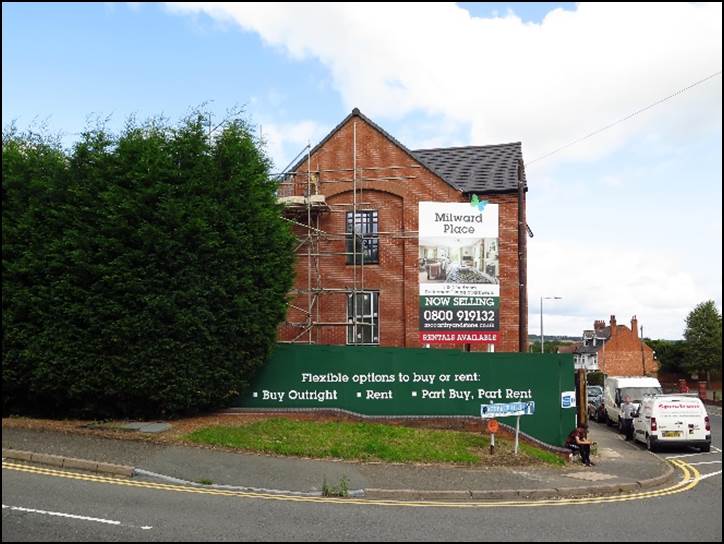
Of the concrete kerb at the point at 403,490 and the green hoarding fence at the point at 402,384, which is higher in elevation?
the green hoarding fence at the point at 402,384

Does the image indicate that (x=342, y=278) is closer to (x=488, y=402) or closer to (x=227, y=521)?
(x=488, y=402)

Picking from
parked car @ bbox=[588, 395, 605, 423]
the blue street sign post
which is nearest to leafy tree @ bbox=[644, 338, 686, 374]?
parked car @ bbox=[588, 395, 605, 423]

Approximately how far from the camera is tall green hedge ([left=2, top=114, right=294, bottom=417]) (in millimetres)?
15328

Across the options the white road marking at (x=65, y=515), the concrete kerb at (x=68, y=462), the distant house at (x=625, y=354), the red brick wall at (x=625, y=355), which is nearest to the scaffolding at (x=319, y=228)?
the concrete kerb at (x=68, y=462)

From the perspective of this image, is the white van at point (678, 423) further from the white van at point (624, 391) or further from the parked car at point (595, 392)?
the parked car at point (595, 392)

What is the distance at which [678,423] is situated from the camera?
64.1ft

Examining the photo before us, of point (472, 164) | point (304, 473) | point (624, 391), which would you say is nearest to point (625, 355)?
point (624, 391)

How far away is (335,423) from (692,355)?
4797cm

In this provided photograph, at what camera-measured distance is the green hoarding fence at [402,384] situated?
17.2m

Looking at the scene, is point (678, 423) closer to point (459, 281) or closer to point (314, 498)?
point (459, 281)

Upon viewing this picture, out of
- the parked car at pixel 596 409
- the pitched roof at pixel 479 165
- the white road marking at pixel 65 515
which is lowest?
the parked car at pixel 596 409

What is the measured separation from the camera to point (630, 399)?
1043 inches

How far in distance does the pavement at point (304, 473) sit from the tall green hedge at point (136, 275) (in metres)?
1.89

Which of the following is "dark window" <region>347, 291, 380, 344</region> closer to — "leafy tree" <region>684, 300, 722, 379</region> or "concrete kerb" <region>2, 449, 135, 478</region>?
"concrete kerb" <region>2, 449, 135, 478</region>
